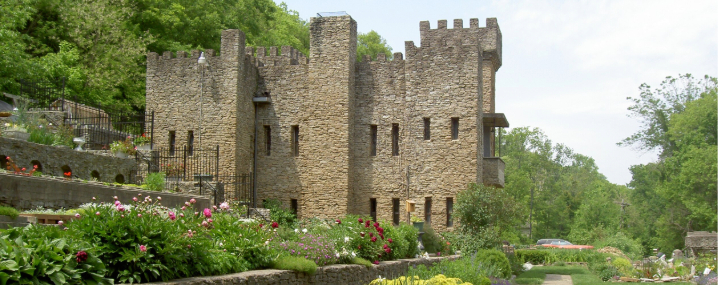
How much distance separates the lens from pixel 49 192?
1170 centimetres

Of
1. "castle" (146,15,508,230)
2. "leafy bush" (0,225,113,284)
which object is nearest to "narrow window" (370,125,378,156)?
"castle" (146,15,508,230)

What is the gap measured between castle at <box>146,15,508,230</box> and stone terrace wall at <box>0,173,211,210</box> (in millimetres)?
11730

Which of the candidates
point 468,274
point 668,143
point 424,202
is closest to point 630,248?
point 668,143

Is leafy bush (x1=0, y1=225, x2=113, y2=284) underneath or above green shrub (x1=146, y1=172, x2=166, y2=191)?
underneath

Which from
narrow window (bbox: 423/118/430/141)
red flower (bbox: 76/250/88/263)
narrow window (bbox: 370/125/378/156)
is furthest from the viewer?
narrow window (bbox: 370/125/378/156)

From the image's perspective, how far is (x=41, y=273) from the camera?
6289mm

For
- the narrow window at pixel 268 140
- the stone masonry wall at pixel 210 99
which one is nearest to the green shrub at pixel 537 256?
the narrow window at pixel 268 140

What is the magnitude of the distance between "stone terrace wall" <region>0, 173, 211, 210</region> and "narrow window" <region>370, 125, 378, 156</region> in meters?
13.0

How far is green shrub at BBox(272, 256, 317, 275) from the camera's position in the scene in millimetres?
10172

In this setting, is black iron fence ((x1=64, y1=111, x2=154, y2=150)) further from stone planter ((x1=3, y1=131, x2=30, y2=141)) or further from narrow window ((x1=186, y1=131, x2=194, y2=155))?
stone planter ((x1=3, y1=131, x2=30, y2=141))

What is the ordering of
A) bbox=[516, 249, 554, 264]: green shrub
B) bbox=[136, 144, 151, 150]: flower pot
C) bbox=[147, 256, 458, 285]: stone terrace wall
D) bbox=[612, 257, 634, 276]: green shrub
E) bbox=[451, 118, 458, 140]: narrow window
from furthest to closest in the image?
1. bbox=[516, 249, 554, 264]: green shrub
2. bbox=[451, 118, 458, 140]: narrow window
3. bbox=[136, 144, 151, 150]: flower pot
4. bbox=[612, 257, 634, 276]: green shrub
5. bbox=[147, 256, 458, 285]: stone terrace wall

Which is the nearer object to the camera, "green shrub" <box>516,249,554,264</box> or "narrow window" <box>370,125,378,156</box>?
"narrow window" <box>370,125,378,156</box>

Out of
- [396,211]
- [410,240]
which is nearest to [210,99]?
[396,211]

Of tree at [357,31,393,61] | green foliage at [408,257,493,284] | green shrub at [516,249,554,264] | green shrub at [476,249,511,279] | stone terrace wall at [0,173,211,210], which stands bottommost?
green shrub at [516,249,554,264]
